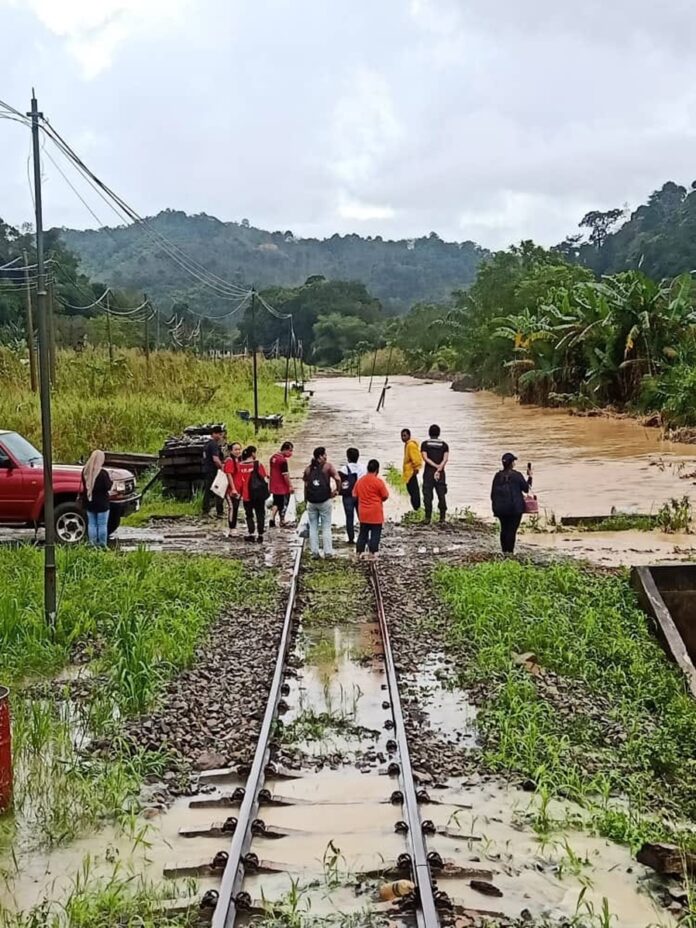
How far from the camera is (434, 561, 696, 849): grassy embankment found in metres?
6.50

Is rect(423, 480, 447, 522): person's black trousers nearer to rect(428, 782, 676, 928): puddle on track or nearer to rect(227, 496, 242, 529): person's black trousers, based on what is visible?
rect(227, 496, 242, 529): person's black trousers

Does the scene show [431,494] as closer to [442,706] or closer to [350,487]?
[350,487]

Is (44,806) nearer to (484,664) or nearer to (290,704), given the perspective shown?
(290,704)

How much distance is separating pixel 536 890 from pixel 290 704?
3.38 m

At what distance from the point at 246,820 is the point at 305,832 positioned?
14.1 inches

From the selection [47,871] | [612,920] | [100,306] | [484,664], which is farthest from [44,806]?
[100,306]

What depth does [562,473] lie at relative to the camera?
26562 mm

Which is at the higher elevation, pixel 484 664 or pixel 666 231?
pixel 666 231

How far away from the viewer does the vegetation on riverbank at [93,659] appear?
6309 mm

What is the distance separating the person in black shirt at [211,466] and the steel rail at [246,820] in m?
9.62

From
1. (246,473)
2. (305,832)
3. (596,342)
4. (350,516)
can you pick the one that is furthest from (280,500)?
(596,342)

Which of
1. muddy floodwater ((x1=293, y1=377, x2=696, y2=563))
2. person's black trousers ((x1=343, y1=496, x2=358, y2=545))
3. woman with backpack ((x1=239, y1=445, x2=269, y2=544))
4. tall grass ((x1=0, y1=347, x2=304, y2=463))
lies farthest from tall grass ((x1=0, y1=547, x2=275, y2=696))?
tall grass ((x1=0, y1=347, x2=304, y2=463))

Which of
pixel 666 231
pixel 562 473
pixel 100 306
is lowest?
pixel 562 473

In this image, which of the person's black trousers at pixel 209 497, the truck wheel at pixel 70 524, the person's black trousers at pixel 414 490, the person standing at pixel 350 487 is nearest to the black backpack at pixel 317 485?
the person standing at pixel 350 487
